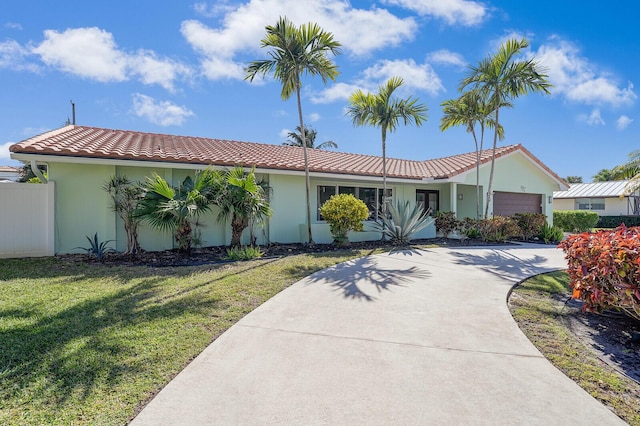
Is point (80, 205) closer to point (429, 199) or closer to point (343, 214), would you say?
point (343, 214)

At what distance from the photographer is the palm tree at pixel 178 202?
9.11m

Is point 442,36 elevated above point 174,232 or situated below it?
above

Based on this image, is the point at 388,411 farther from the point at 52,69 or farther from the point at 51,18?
the point at 52,69

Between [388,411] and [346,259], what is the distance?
6661 millimetres

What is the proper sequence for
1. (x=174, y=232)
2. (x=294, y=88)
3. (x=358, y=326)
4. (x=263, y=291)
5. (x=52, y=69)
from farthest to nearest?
(x=52, y=69) → (x=294, y=88) → (x=174, y=232) → (x=263, y=291) → (x=358, y=326)

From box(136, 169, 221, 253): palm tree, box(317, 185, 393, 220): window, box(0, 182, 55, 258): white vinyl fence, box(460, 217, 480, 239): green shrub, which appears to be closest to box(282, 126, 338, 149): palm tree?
box(317, 185, 393, 220): window

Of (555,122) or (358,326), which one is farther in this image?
(555,122)

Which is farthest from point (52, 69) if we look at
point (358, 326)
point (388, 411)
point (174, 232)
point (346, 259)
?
point (388, 411)

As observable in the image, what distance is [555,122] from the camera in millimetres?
19359

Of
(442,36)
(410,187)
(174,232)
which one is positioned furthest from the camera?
(410,187)

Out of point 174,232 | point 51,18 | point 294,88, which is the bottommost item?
point 174,232

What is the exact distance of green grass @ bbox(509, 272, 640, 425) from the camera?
3.05 meters

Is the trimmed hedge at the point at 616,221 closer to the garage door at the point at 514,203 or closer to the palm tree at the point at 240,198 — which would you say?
the garage door at the point at 514,203

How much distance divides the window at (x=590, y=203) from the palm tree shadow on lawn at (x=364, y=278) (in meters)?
A: 35.0
